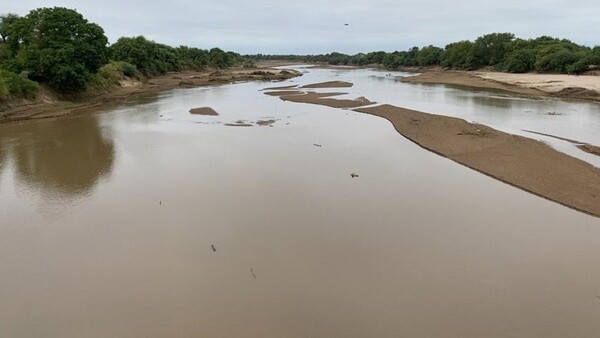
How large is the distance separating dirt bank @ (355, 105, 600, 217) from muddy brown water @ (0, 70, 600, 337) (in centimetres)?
75

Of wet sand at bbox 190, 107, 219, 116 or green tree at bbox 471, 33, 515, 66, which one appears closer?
wet sand at bbox 190, 107, 219, 116

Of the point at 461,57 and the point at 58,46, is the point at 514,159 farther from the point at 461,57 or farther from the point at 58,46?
the point at 461,57

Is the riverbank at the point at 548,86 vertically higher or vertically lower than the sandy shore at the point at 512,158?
higher

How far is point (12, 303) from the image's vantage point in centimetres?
726

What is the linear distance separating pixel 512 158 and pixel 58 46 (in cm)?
2766

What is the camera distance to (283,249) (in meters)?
9.10

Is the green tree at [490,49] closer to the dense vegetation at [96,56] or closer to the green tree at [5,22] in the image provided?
the dense vegetation at [96,56]

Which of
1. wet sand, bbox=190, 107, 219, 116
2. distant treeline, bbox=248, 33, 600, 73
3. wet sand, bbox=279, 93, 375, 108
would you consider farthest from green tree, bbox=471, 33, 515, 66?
wet sand, bbox=190, 107, 219, 116

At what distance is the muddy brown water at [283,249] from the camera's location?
680cm

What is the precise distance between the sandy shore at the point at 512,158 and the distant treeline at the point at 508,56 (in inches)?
1440

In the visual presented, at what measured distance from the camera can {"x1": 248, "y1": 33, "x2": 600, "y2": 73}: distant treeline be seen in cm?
5047

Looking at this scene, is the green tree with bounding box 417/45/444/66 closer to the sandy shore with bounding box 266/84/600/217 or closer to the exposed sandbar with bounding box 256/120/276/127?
the exposed sandbar with bounding box 256/120/276/127

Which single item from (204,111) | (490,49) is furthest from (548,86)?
(490,49)

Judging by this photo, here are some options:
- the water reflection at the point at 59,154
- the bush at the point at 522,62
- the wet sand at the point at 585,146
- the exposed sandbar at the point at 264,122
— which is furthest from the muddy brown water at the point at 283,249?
the bush at the point at 522,62
